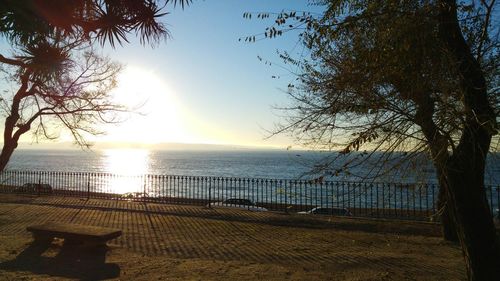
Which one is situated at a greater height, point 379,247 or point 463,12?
point 463,12

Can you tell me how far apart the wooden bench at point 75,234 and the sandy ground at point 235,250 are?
0.21 m

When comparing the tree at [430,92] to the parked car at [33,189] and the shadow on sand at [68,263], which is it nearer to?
the shadow on sand at [68,263]

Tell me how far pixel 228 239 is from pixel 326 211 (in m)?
10.2

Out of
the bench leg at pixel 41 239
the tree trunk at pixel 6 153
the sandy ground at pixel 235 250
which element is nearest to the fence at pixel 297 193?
the sandy ground at pixel 235 250

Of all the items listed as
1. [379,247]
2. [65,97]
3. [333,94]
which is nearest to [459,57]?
[333,94]

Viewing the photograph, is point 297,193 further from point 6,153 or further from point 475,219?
point 6,153

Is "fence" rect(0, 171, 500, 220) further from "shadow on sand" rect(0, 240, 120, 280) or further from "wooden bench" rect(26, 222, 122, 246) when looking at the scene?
"wooden bench" rect(26, 222, 122, 246)

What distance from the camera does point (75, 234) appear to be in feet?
30.5

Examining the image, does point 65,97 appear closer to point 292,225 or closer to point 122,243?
point 122,243

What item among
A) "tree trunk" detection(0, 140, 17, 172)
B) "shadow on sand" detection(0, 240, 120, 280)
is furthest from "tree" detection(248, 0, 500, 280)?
"tree trunk" detection(0, 140, 17, 172)

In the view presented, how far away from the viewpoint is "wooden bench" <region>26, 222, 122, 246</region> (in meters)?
9.18

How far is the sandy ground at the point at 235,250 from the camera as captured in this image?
7746mm

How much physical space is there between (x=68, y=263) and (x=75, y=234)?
0.91 metres

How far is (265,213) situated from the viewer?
15867mm
